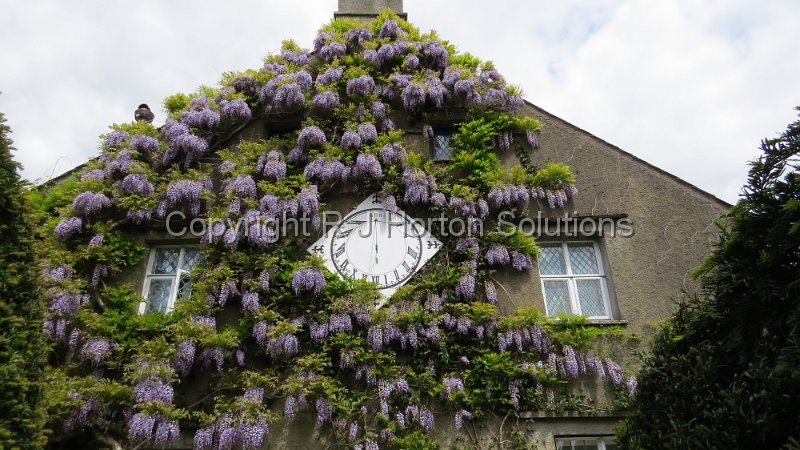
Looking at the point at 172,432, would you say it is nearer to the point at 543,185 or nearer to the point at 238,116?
the point at 238,116

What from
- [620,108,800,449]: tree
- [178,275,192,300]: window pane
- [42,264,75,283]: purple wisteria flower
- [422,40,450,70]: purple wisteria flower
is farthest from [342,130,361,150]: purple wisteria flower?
[620,108,800,449]: tree

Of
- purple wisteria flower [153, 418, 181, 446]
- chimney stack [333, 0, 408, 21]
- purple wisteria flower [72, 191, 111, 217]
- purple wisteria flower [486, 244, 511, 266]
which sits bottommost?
purple wisteria flower [153, 418, 181, 446]

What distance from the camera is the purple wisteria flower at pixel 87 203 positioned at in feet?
27.4

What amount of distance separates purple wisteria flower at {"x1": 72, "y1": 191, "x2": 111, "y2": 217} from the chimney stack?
6.11 metres

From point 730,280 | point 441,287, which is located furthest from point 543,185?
point 730,280

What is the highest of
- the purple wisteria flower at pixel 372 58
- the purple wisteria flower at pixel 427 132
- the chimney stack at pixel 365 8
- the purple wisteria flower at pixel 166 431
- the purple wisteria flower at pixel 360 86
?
the chimney stack at pixel 365 8

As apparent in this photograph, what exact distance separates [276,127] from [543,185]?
483 cm

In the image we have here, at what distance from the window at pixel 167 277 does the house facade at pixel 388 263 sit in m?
0.03

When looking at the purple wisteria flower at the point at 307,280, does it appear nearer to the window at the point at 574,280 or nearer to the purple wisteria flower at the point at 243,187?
the purple wisteria flower at the point at 243,187

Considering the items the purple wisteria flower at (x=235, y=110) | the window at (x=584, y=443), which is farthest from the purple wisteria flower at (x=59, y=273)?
the window at (x=584, y=443)

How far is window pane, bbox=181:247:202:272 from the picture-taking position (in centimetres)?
852

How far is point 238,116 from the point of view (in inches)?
380

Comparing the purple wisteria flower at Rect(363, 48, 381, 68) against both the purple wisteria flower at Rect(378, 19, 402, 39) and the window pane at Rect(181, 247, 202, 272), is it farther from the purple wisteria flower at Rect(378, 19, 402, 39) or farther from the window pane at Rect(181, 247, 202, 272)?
the window pane at Rect(181, 247, 202, 272)

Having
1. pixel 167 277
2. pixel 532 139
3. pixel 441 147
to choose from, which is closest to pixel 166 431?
pixel 167 277
